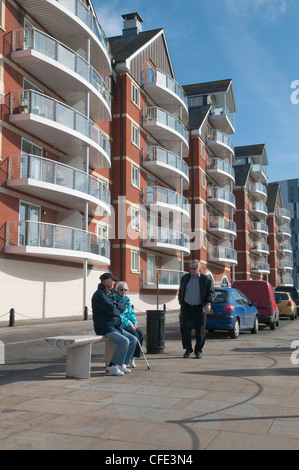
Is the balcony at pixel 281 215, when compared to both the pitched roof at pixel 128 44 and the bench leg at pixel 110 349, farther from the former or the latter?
the bench leg at pixel 110 349

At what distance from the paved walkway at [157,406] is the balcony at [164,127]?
25853 mm

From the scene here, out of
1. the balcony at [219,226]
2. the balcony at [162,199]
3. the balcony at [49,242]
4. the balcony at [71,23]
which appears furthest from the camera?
the balcony at [219,226]

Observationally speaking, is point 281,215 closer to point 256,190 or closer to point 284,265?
point 284,265

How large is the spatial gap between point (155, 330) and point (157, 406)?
464 centimetres

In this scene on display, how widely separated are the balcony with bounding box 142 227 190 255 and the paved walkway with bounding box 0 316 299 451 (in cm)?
2280

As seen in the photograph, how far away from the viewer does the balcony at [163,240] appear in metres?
32.5

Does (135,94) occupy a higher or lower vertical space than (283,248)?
higher

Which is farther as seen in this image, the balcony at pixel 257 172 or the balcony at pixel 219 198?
the balcony at pixel 257 172

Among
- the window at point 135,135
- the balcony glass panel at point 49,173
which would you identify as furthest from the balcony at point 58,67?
the window at point 135,135

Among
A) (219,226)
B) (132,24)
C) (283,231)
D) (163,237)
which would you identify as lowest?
(163,237)

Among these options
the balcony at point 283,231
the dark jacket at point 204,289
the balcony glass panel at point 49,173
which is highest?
the balcony at point 283,231

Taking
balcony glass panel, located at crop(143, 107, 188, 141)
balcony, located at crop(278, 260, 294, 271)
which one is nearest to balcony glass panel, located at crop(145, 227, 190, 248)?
balcony glass panel, located at crop(143, 107, 188, 141)

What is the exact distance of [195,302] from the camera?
31.6 ft

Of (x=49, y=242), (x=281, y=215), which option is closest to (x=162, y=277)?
(x=49, y=242)
